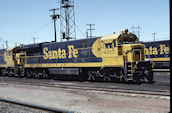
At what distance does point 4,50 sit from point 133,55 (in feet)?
60.5

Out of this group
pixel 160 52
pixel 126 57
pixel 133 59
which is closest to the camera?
pixel 133 59

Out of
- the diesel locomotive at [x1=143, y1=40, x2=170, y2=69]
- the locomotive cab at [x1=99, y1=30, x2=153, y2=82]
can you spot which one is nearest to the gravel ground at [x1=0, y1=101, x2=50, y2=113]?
the locomotive cab at [x1=99, y1=30, x2=153, y2=82]

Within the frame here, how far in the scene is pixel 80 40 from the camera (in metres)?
17.7

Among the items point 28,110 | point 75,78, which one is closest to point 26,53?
point 75,78

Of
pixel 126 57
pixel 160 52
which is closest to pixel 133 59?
pixel 126 57

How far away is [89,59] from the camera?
1703cm

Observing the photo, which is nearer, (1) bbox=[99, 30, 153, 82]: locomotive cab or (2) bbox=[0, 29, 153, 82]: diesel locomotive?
(1) bbox=[99, 30, 153, 82]: locomotive cab

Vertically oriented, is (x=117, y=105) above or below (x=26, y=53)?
below

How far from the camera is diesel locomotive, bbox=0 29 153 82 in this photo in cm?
1481

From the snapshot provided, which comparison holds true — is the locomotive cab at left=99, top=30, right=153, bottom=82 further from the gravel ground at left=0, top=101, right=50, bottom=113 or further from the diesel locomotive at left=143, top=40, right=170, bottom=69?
the diesel locomotive at left=143, top=40, right=170, bottom=69

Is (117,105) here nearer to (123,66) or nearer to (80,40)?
(123,66)

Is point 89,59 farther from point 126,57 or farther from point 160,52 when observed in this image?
point 160,52

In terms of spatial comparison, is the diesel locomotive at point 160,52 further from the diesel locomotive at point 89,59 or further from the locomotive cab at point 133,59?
the locomotive cab at point 133,59

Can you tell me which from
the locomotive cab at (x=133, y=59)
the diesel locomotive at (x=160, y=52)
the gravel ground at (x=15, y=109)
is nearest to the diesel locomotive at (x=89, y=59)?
the locomotive cab at (x=133, y=59)
